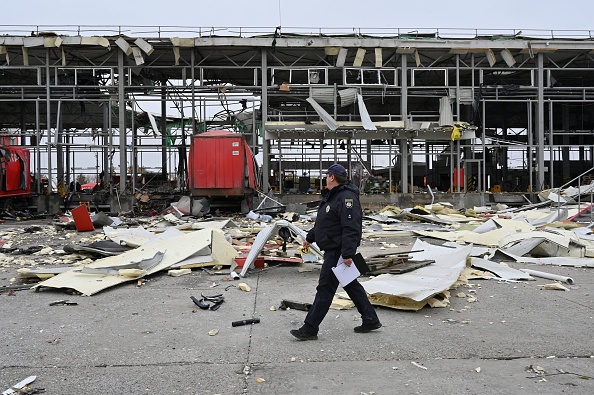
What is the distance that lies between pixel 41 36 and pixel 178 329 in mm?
23493

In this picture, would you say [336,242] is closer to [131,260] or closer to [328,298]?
[328,298]

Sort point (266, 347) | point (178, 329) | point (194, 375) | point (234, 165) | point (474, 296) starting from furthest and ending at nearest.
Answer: point (234, 165), point (474, 296), point (178, 329), point (266, 347), point (194, 375)

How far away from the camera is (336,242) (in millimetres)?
5207

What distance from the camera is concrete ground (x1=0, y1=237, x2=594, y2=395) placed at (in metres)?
4.05

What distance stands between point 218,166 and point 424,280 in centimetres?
1436

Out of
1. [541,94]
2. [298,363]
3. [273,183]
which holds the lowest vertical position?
[298,363]

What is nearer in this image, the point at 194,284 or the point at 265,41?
the point at 194,284

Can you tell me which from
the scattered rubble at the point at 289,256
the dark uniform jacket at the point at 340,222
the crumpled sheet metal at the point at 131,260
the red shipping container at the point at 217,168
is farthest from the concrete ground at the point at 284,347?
the red shipping container at the point at 217,168

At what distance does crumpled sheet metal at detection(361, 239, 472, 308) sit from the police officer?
972 mm

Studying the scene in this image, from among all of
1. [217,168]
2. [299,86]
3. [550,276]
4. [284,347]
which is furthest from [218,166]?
[284,347]

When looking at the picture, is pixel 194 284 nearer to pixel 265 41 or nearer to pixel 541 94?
pixel 265 41

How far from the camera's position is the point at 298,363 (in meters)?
4.51

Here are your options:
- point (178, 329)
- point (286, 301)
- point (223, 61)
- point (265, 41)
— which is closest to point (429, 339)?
point (286, 301)

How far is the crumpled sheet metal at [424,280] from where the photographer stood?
6.18 m
